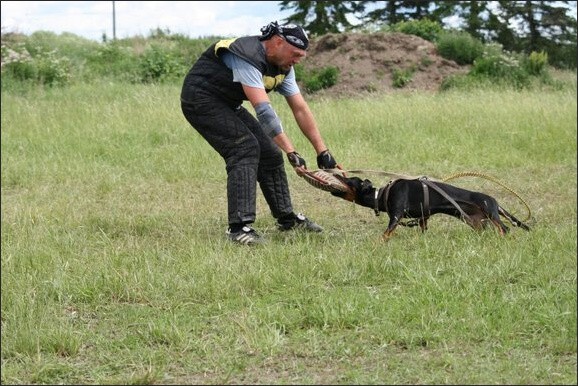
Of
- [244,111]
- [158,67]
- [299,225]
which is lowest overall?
[158,67]

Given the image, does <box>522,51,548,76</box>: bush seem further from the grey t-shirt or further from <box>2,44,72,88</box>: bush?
the grey t-shirt

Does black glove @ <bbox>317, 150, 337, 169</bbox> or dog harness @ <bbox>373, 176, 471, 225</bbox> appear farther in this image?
black glove @ <bbox>317, 150, 337, 169</bbox>

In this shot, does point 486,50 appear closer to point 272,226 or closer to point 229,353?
point 272,226

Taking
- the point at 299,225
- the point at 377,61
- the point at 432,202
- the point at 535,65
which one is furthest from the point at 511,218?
the point at 535,65

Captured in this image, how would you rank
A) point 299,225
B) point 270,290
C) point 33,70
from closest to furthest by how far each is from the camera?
point 270,290, point 299,225, point 33,70

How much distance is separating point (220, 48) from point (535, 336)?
11.2 feet

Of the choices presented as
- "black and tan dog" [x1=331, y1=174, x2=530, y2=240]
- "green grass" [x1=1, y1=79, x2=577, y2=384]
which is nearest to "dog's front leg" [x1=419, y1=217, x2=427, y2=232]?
"black and tan dog" [x1=331, y1=174, x2=530, y2=240]

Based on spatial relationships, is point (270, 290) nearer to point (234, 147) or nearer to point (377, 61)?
point (234, 147)

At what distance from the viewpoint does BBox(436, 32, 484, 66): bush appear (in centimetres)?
1817

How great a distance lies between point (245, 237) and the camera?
6113 mm

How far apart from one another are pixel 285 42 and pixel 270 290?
2073mm

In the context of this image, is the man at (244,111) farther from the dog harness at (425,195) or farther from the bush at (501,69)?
the bush at (501,69)

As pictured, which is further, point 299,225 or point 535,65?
point 535,65

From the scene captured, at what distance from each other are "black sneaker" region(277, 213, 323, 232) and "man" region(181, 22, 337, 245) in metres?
0.01
